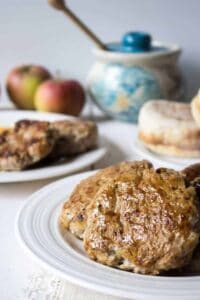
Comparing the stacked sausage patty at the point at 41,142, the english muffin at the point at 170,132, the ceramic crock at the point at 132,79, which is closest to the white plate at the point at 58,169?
the stacked sausage patty at the point at 41,142

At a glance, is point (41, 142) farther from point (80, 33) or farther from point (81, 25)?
point (80, 33)

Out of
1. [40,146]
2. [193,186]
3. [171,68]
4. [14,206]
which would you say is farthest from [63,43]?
[193,186]

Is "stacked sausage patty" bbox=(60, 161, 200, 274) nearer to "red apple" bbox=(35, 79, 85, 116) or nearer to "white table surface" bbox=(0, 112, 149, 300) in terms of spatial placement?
"white table surface" bbox=(0, 112, 149, 300)

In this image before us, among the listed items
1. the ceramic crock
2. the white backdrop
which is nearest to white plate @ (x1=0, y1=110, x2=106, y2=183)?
the ceramic crock

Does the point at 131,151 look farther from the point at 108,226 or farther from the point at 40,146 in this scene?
the point at 108,226

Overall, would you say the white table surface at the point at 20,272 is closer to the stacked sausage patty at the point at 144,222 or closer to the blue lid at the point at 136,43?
the stacked sausage patty at the point at 144,222

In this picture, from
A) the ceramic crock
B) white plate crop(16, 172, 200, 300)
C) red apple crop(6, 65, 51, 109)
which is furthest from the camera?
red apple crop(6, 65, 51, 109)
